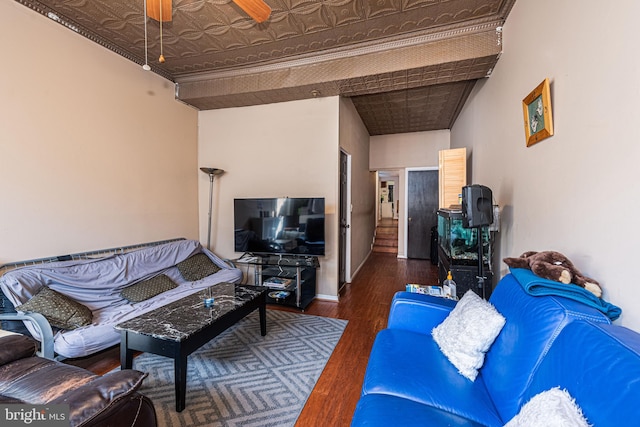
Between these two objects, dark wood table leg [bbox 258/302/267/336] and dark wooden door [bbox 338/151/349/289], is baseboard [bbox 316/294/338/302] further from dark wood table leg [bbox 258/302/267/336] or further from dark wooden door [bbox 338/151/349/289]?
dark wood table leg [bbox 258/302/267/336]

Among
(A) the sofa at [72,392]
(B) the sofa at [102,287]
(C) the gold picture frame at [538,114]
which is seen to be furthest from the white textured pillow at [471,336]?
(B) the sofa at [102,287]

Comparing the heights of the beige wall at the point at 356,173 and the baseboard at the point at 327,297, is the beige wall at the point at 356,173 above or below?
above

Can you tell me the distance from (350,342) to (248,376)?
97cm

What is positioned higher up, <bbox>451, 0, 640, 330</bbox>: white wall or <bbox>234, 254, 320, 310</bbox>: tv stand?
<bbox>451, 0, 640, 330</bbox>: white wall

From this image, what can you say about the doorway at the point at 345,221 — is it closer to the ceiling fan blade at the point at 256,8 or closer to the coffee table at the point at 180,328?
the coffee table at the point at 180,328

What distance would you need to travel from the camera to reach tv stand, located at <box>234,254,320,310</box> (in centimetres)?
331

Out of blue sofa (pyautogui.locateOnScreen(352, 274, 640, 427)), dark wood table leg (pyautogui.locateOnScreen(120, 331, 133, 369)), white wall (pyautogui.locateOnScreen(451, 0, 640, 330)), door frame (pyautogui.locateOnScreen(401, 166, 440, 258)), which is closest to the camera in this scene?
blue sofa (pyautogui.locateOnScreen(352, 274, 640, 427))

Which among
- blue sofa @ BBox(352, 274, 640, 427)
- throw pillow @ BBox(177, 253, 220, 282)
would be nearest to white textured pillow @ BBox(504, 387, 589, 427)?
blue sofa @ BBox(352, 274, 640, 427)

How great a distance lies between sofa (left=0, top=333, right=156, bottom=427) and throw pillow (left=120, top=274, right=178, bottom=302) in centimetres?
138

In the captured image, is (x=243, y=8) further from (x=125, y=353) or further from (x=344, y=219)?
(x=344, y=219)

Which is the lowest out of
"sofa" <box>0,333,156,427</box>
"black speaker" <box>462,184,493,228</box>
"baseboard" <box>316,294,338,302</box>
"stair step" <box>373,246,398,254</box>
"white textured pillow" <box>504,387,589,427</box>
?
"baseboard" <box>316,294,338,302</box>

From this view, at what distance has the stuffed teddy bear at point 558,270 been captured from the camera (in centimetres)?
119

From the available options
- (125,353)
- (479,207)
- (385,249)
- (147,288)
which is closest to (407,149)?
(385,249)

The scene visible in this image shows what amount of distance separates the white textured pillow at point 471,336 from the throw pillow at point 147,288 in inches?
105
